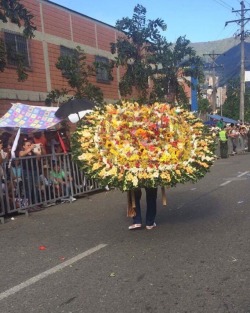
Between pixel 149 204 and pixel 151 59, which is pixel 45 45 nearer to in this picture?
pixel 151 59

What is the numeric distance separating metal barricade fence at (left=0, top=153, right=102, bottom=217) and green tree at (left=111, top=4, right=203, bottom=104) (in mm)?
8500

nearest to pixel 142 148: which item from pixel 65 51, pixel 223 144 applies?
pixel 65 51

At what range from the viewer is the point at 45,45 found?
683 inches

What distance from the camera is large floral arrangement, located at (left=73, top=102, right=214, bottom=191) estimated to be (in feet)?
18.6

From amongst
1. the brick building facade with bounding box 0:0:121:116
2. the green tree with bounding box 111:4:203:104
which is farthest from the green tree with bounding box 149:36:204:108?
the brick building facade with bounding box 0:0:121:116

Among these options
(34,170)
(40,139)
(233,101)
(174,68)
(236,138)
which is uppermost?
(174,68)

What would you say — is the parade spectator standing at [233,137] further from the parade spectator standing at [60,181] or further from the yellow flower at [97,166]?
the yellow flower at [97,166]

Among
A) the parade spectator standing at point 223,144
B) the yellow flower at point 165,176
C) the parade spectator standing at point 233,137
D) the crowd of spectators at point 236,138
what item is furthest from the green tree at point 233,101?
the yellow flower at point 165,176

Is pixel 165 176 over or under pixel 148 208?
over

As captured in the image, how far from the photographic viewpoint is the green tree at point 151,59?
18391 mm

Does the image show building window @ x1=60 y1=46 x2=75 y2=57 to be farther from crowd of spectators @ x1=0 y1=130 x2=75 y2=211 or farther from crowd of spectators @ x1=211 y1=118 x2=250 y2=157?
crowd of spectators @ x1=211 y1=118 x2=250 y2=157

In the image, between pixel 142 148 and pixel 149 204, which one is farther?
pixel 149 204

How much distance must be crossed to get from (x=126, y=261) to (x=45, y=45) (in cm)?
1380

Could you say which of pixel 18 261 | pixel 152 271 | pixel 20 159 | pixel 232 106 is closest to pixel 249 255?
pixel 152 271
